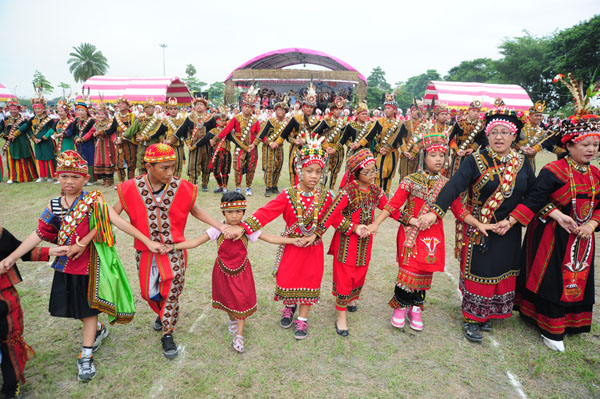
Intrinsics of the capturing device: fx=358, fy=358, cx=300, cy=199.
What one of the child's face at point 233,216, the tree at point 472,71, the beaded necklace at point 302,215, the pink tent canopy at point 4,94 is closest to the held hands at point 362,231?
the beaded necklace at point 302,215

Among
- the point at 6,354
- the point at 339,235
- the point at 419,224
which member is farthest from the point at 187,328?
the point at 419,224

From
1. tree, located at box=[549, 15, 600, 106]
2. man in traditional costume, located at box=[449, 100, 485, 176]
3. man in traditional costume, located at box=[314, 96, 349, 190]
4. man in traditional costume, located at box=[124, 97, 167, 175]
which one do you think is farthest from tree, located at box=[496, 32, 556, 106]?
man in traditional costume, located at box=[124, 97, 167, 175]

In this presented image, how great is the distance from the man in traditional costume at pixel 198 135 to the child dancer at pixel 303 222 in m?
5.91

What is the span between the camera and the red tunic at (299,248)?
3129 millimetres

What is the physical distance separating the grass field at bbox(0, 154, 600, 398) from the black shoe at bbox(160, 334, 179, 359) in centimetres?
6

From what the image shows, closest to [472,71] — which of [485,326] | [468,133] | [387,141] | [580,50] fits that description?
[580,50]

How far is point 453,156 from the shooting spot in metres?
8.82

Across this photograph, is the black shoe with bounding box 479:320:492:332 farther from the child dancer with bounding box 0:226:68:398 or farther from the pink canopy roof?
the pink canopy roof

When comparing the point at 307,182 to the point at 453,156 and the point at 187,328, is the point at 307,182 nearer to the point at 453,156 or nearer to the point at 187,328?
the point at 187,328

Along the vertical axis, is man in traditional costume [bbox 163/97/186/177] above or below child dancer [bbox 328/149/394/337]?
above

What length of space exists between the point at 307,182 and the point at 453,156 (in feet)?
22.6

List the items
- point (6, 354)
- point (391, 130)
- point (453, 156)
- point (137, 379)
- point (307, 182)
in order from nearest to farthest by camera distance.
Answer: point (6, 354), point (137, 379), point (307, 182), point (391, 130), point (453, 156)

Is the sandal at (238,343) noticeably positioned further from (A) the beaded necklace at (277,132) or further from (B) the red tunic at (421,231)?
(A) the beaded necklace at (277,132)

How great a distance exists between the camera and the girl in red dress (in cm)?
324
